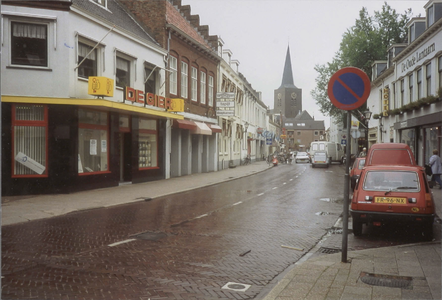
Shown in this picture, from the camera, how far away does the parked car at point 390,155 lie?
13.7 meters

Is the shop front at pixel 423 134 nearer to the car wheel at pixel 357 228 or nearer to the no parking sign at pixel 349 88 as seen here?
the car wheel at pixel 357 228

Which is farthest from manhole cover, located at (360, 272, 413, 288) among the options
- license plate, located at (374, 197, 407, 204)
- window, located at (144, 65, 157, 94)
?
window, located at (144, 65, 157, 94)

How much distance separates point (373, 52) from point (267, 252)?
38301 mm

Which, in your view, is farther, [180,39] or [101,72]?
[180,39]

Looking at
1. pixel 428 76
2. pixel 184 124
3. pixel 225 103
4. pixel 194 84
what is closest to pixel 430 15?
pixel 428 76

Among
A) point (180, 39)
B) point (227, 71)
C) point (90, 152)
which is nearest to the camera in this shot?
point (90, 152)

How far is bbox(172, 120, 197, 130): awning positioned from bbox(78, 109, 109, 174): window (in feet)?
20.4

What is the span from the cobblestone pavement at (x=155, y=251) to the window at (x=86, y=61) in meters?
6.52

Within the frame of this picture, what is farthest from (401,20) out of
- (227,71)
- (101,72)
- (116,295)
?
(116,295)

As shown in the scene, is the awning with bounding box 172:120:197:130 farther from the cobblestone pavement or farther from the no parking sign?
the no parking sign

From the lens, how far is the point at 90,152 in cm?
1650

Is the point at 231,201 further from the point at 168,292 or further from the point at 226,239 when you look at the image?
the point at 168,292

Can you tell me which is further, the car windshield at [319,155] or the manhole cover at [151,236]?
the car windshield at [319,155]

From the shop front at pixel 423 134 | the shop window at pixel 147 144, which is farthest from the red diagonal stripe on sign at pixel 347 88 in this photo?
the shop front at pixel 423 134
